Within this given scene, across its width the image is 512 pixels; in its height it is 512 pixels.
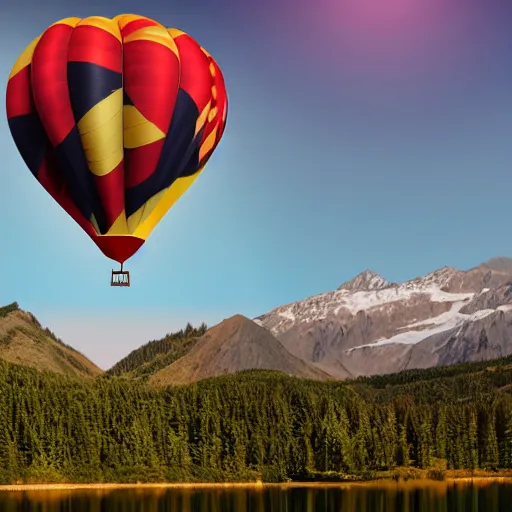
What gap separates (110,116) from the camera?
91.9 metres

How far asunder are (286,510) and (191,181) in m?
52.9

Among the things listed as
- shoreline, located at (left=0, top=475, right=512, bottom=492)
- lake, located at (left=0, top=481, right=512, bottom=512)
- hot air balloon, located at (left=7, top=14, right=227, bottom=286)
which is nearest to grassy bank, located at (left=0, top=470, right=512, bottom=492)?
shoreline, located at (left=0, top=475, right=512, bottom=492)

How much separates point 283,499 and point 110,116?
80.4m

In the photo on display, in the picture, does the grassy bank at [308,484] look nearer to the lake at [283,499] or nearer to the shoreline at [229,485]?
the shoreline at [229,485]

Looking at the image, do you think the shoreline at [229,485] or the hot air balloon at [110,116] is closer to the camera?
the hot air balloon at [110,116]

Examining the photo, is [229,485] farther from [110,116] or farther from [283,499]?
[110,116]

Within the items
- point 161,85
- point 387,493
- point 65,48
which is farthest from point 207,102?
point 387,493

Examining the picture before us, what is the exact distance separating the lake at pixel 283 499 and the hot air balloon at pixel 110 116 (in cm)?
4895

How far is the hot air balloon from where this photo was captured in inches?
3625

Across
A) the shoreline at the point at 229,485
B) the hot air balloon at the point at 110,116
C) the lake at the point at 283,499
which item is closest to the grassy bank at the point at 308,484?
the shoreline at the point at 229,485

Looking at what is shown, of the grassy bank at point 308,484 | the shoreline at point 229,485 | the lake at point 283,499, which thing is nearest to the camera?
the lake at point 283,499

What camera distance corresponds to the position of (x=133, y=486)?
7387 inches

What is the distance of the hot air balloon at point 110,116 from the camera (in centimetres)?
9206

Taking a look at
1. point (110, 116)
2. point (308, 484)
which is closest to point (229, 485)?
point (308, 484)
